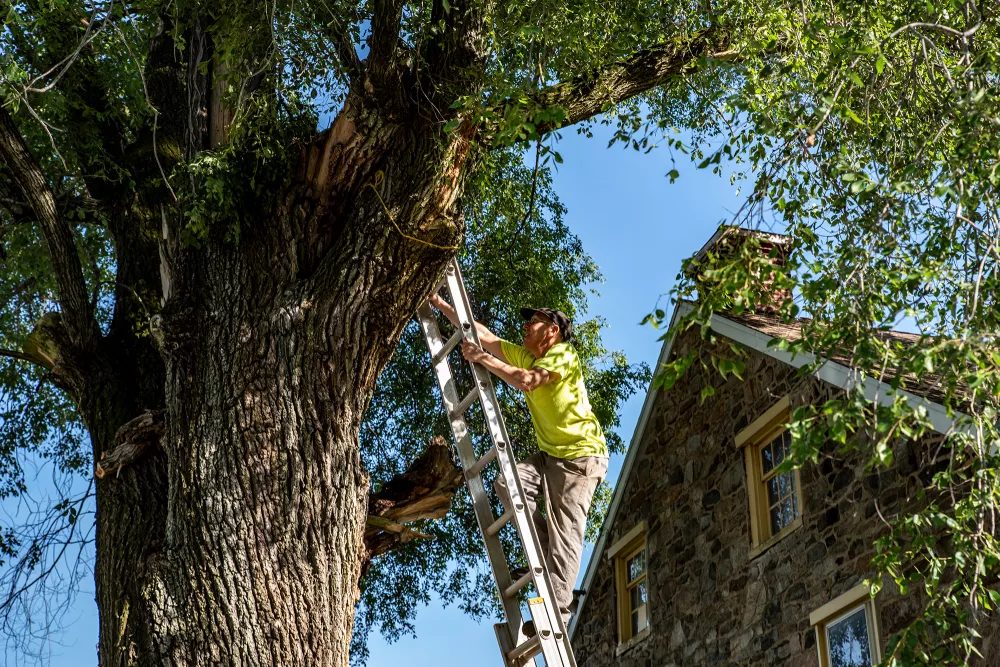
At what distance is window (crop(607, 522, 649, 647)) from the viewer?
12445 mm

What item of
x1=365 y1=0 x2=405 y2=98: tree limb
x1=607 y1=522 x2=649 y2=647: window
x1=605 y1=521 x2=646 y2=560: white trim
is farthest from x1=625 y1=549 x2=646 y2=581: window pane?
x1=365 y1=0 x2=405 y2=98: tree limb

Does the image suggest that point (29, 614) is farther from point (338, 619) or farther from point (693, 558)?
point (693, 558)

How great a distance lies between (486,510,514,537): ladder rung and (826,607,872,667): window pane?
4.12m

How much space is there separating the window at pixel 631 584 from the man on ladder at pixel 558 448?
582 centimetres

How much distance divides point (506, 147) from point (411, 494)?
91.2 inches

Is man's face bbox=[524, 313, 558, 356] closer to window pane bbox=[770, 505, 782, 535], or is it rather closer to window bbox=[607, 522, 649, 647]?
window pane bbox=[770, 505, 782, 535]

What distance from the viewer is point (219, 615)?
5098 millimetres

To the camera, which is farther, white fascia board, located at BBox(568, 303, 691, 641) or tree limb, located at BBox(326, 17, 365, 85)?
white fascia board, located at BBox(568, 303, 691, 641)

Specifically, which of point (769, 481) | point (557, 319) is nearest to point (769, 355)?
point (769, 481)

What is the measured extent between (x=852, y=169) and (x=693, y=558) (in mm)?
7695

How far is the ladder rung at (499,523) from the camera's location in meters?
5.98

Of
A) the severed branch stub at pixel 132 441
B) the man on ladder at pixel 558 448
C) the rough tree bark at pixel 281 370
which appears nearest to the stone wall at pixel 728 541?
the man on ladder at pixel 558 448

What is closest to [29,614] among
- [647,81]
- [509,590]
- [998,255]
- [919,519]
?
[509,590]

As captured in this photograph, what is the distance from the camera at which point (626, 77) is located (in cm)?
649
